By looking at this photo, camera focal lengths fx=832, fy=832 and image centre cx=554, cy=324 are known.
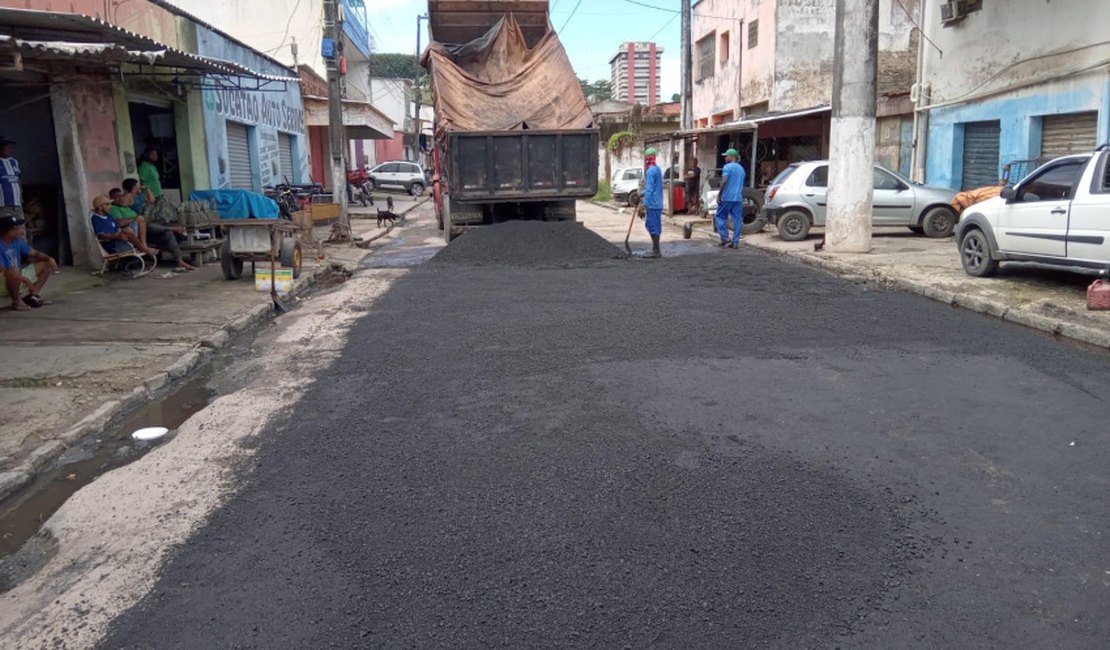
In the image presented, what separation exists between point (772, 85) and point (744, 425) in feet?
77.9

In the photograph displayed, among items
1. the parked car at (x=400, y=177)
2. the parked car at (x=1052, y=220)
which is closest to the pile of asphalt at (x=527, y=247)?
the parked car at (x=1052, y=220)

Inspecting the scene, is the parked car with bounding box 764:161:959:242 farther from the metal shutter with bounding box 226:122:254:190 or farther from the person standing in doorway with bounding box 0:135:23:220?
the person standing in doorway with bounding box 0:135:23:220

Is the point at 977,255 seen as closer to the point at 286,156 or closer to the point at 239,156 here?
the point at 239,156

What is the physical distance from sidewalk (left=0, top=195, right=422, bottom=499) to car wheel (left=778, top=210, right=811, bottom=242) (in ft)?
30.3

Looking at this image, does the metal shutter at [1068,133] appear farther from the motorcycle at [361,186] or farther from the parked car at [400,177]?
the parked car at [400,177]

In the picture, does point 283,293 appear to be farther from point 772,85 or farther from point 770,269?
point 772,85

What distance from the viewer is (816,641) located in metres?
2.93

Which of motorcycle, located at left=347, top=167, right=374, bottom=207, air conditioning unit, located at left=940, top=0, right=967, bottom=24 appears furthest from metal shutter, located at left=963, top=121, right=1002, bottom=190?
motorcycle, located at left=347, top=167, right=374, bottom=207

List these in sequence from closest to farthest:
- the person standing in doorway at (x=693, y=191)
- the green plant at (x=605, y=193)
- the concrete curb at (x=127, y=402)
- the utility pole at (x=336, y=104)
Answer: the concrete curb at (x=127, y=402), the utility pole at (x=336, y=104), the person standing in doorway at (x=693, y=191), the green plant at (x=605, y=193)

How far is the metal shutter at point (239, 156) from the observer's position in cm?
1870

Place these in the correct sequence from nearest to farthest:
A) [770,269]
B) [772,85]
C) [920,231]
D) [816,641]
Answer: [816,641] → [770,269] → [920,231] → [772,85]

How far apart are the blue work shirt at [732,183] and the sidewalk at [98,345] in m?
7.57

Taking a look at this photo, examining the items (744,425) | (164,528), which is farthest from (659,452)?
(164,528)

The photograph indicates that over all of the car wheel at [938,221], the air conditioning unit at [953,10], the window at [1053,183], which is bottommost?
the car wheel at [938,221]
